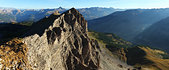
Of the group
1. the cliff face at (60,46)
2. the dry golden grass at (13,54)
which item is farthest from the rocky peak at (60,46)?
the dry golden grass at (13,54)

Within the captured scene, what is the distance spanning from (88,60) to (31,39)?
54.1 m

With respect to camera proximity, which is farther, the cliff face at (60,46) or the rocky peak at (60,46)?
the cliff face at (60,46)

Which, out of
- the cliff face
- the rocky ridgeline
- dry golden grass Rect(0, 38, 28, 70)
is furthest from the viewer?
the cliff face

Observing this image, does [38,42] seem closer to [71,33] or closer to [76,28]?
[71,33]

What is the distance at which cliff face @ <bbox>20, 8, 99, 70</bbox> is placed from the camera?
153 feet

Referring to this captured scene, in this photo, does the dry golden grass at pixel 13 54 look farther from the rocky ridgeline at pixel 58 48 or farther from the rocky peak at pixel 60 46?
the rocky peak at pixel 60 46

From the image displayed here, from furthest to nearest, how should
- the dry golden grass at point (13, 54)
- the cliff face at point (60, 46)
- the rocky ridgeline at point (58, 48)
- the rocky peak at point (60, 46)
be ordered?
the cliff face at point (60, 46)
the rocky peak at point (60, 46)
the rocky ridgeline at point (58, 48)
the dry golden grass at point (13, 54)

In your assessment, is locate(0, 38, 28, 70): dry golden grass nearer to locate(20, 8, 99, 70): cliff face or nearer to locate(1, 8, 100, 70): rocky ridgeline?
locate(1, 8, 100, 70): rocky ridgeline

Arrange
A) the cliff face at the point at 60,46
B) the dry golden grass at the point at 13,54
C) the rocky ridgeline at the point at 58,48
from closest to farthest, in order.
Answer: the dry golden grass at the point at 13,54, the rocky ridgeline at the point at 58,48, the cliff face at the point at 60,46

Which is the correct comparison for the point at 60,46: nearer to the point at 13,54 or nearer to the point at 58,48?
the point at 58,48

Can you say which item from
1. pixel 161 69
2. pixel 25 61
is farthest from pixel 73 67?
pixel 161 69

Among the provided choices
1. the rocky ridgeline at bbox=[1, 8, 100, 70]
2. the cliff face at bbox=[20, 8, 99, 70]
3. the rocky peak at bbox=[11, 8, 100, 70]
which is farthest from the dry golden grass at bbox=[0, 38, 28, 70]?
the cliff face at bbox=[20, 8, 99, 70]

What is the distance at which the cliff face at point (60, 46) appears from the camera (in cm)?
4666

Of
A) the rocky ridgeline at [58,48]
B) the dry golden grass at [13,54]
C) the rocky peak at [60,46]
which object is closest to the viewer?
the dry golden grass at [13,54]
